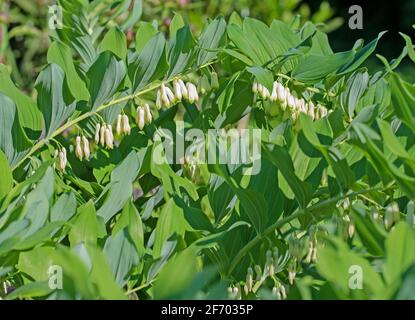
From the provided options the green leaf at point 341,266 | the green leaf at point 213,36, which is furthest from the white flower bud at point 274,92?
the green leaf at point 341,266

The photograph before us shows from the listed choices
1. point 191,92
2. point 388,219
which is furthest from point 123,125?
point 388,219

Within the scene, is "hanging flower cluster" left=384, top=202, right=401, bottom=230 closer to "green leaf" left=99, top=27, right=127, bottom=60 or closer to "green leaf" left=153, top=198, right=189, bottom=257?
"green leaf" left=153, top=198, right=189, bottom=257

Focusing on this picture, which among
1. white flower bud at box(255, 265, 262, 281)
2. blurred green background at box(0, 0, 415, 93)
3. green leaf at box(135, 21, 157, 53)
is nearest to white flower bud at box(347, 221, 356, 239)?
white flower bud at box(255, 265, 262, 281)

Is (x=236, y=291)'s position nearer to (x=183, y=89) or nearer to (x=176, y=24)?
(x=183, y=89)

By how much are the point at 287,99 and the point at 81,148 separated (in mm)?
303

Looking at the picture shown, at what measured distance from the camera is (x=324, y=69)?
1.15 metres

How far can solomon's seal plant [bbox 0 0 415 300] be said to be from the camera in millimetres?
765

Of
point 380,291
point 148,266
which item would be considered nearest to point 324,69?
point 148,266

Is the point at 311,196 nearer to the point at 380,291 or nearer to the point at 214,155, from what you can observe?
the point at 214,155

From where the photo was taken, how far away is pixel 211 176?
3.44ft

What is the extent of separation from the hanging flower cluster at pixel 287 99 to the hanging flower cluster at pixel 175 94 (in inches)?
3.7

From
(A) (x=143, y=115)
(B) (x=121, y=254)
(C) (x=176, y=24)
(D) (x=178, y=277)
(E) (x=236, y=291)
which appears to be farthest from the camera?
(C) (x=176, y=24)

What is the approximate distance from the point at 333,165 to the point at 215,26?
39 cm

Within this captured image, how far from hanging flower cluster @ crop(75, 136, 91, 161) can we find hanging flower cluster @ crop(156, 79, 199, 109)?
116 millimetres
